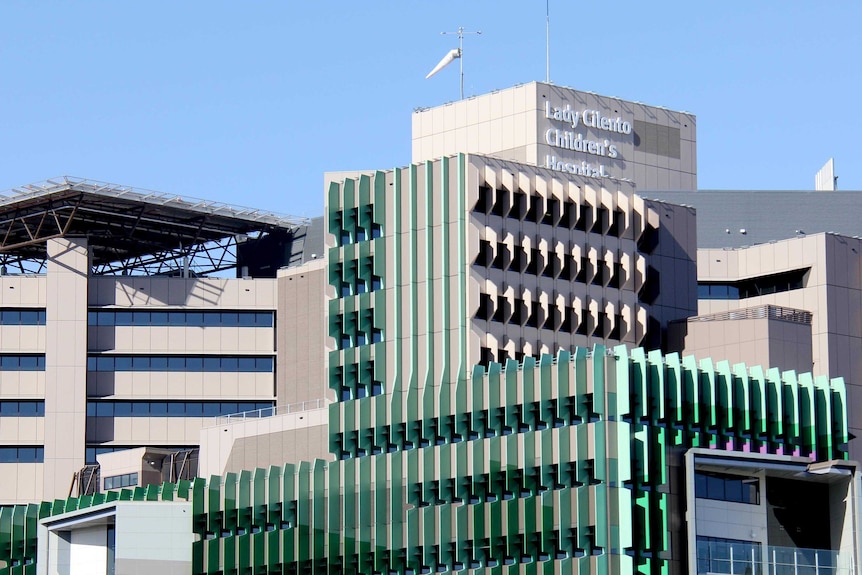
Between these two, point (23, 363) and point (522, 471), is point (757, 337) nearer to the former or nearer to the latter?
point (522, 471)

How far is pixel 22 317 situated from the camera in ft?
654

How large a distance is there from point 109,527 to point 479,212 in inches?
1432

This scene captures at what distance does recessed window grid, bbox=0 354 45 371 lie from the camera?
199200mm

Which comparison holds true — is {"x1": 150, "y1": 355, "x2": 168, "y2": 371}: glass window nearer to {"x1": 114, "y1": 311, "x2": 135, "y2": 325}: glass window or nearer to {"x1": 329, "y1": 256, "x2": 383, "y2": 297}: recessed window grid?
{"x1": 114, "y1": 311, "x2": 135, "y2": 325}: glass window

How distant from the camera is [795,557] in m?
136

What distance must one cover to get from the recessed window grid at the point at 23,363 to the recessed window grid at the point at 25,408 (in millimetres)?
2910

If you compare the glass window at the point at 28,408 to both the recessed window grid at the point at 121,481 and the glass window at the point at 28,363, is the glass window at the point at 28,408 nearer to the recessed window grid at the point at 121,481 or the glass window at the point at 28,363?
the glass window at the point at 28,363

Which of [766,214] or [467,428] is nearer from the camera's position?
[467,428]

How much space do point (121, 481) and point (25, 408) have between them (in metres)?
21.9

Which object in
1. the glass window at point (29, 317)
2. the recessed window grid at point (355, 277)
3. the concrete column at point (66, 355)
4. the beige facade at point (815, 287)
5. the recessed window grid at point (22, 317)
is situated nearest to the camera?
the recessed window grid at point (355, 277)

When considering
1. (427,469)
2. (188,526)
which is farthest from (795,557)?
(188,526)

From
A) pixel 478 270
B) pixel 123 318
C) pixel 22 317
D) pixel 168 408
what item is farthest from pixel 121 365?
pixel 478 270

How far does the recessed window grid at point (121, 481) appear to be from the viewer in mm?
178500

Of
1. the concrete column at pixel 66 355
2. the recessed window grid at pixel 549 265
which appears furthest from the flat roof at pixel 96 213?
the recessed window grid at pixel 549 265
